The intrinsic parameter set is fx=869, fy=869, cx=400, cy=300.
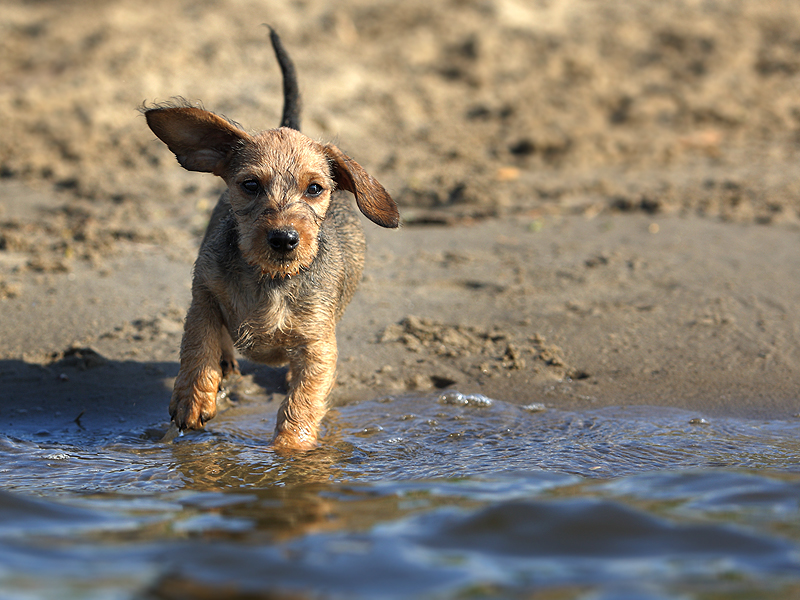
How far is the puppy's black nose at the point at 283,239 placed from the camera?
3.98 meters

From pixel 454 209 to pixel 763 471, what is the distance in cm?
496

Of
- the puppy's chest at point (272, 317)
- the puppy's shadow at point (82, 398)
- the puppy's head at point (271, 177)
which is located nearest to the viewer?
the puppy's head at point (271, 177)

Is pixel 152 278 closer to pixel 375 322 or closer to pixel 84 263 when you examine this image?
pixel 84 263

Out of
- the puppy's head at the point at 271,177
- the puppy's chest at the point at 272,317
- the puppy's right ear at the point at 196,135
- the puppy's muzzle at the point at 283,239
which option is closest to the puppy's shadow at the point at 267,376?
the puppy's chest at the point at 272,317

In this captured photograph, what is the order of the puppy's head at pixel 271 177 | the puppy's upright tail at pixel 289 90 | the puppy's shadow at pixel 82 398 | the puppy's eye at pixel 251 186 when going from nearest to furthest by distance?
the puppy's head at pixel 271 177 < the puppy's eye at pixel 251 186 < the puppy's shadow at pixel 82 398 < the puppy's upright tail at pixel 289 90

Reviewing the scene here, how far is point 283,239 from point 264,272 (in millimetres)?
326

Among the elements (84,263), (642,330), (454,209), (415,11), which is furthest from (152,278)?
(415,11)

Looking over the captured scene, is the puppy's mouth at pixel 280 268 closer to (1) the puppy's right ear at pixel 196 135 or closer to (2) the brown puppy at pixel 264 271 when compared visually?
(2) the brown puppy at pixel 264 271

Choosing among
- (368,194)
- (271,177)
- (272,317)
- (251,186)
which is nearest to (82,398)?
(272,317)

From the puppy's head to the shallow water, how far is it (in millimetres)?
1066

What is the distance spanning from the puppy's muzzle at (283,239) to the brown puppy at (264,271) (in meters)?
0.16

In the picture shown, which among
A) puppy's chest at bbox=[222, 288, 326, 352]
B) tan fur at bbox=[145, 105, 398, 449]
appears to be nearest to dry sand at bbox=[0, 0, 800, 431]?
tan fur at bbox=[145, 105, 398, 449]

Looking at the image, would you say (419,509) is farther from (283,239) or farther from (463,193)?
(463,193)

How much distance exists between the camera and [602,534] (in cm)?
303
